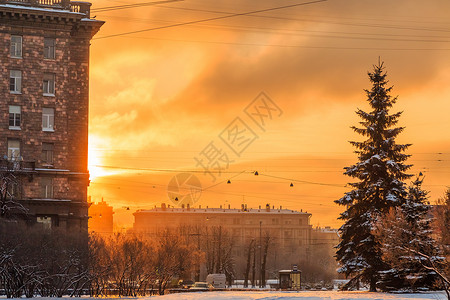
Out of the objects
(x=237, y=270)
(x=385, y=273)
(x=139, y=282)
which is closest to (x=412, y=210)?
(x=385, y=273)

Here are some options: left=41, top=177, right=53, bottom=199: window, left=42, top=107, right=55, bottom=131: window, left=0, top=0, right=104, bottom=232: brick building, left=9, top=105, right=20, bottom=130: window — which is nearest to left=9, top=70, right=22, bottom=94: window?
left=0, top=0, right=104, bottom=232: brick building

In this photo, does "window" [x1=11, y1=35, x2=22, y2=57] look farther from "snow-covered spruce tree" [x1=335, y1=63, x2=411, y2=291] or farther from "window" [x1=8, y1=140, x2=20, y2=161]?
"snow-covered spruce tree" [x1=335, y1=63, x2=411, y2=291]

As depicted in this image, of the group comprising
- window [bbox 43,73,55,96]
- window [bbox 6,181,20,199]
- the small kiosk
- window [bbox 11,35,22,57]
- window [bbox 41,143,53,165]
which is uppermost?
window [bbox 11,35,22,57]

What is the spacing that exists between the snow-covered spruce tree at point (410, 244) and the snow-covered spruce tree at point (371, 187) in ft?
4.31

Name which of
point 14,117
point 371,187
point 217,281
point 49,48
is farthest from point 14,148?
point 217,281

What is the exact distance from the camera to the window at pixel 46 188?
224 feet

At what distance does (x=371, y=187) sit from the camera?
177 feet

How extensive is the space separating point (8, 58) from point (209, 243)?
77.4 m

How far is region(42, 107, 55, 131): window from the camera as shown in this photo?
230 feet

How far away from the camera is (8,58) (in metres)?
69.2

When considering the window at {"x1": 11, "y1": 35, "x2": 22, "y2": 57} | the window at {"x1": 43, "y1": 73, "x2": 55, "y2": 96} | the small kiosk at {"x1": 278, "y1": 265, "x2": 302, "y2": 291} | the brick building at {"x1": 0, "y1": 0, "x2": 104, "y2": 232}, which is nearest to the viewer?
the brick building at {"x1": 0, "y1": 0, "x2": 104, "y2": 232}

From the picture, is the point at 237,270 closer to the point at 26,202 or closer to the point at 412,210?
the point at 26,202

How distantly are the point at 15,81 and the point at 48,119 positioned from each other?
15.4ft

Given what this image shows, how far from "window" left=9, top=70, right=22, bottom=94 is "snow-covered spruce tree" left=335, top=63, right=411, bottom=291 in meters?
32.7
